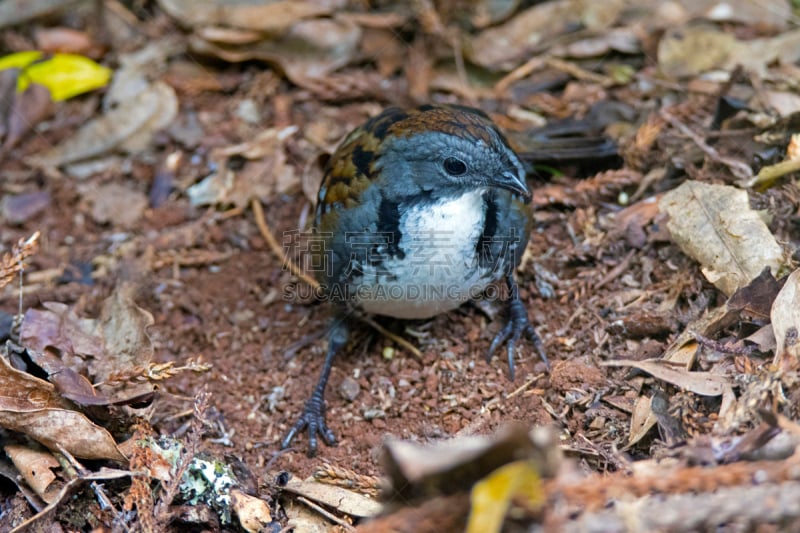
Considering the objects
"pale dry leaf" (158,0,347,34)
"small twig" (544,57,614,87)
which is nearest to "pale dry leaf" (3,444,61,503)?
"pale dry leaf" (158,0,347,34)

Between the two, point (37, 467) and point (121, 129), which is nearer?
point (37, 467)

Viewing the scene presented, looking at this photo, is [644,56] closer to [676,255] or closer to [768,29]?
[768,29]

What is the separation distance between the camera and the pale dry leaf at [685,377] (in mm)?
3449

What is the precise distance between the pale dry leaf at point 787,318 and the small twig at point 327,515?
2.01 meters

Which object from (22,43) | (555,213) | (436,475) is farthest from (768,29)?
(22,43)

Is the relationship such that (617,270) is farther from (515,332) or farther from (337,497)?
(337,497)

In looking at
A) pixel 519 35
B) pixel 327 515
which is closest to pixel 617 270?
pixel 327 515

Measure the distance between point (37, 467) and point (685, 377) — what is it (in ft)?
9.77

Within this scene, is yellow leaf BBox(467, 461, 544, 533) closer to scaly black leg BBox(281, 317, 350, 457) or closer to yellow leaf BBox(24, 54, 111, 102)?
scaly black leg BBox(281, 317, 350, 457)

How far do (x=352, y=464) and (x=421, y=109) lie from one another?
205 centimetres

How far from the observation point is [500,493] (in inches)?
83.0

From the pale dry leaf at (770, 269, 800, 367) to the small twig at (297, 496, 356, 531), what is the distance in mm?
2012

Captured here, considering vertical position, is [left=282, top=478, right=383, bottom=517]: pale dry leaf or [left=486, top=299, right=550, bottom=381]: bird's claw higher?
[left=486, top=299, right=550, bottom=381]: bird's claw

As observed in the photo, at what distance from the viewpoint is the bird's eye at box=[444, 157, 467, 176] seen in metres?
4.15
